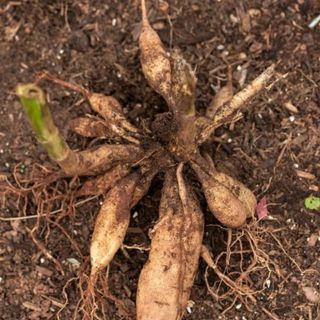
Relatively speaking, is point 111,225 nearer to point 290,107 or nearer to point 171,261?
point 171,261

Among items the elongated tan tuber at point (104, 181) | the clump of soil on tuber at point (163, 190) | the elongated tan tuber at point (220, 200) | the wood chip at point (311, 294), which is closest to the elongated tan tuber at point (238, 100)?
the clump of soil on tuber at point (163, 190)

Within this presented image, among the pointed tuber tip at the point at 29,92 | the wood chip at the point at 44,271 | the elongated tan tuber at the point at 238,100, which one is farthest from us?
the wood chip at the point at 44,271

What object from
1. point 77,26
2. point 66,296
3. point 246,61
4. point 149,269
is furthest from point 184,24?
point 66,296

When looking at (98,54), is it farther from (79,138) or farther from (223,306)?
(223,306)

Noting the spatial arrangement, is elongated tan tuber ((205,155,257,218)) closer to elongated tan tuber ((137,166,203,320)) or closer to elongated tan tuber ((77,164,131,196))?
elongated tan tuber ((137,166,203,320))

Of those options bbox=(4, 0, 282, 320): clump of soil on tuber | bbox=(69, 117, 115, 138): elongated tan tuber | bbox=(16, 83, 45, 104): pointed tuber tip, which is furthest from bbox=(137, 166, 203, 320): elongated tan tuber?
bbox=(16, 83, 45, 104): pointed tuber tip

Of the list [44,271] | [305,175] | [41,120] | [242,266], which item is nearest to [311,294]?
[242,266]

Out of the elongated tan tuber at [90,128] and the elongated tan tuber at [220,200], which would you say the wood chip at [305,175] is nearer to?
the elongated tan tuber at [220,200]
